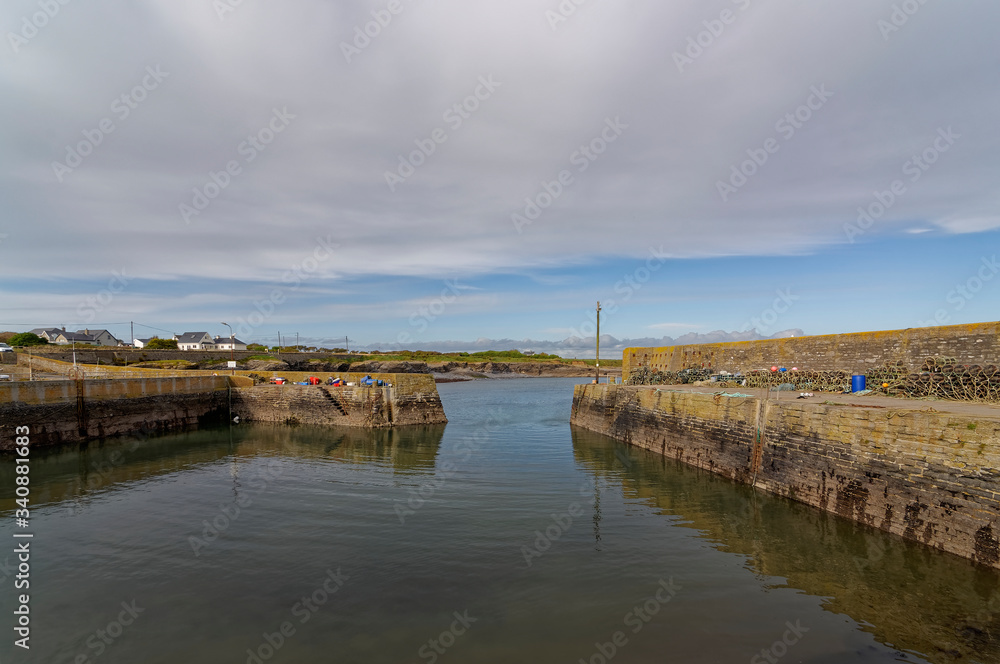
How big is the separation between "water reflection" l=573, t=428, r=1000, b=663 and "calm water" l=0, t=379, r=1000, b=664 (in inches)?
1.9

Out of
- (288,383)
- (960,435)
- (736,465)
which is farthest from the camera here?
(288,383)

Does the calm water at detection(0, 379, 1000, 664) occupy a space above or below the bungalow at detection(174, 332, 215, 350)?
below

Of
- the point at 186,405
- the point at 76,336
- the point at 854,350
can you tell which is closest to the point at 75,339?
the point at 76,336

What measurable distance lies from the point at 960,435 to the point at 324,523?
15.7 m

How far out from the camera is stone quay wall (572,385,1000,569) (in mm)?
10172

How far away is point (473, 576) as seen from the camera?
1037 centimetres

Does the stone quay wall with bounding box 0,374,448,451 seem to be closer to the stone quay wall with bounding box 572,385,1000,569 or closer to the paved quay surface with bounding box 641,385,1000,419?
the stone quay wall with bounding box 572,385,1000,569

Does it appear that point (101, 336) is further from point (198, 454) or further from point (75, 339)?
point (198, 454)

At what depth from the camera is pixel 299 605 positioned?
362 inches

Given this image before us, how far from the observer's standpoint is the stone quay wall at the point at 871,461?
10.2 m

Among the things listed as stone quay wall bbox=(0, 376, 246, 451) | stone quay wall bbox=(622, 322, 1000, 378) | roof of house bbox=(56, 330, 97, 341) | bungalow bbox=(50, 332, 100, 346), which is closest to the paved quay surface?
stone quay wall bbox=(622, 322, 1000, 378)

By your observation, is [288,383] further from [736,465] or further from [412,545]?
[736,465]

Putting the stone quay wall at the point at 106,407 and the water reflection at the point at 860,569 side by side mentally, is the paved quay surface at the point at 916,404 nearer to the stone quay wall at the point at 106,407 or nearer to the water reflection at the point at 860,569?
the water reflection at the point at 860,569

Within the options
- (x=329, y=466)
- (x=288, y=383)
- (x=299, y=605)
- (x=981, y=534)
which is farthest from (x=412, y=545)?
(x=288, y=383)
